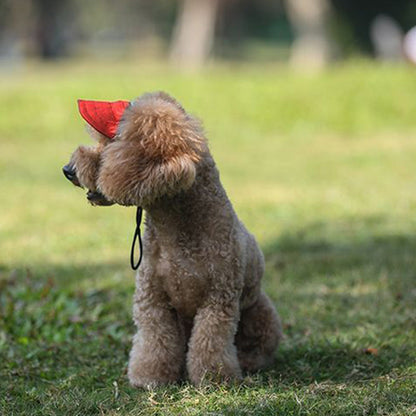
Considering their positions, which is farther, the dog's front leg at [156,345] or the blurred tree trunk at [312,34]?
the blurred tree trunk at [312,34]

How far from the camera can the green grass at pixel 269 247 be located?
167 inches

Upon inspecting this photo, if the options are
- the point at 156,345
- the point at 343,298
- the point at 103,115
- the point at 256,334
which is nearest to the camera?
the point at 103,115

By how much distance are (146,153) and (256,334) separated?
134 cm

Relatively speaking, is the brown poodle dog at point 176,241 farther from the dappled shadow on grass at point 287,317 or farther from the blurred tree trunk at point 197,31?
the blurred tree trunk at point 197,31

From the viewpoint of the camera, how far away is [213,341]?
420cm

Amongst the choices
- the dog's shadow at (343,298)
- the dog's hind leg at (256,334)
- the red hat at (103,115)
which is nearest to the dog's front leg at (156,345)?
the dog's hind leg at (256,334)

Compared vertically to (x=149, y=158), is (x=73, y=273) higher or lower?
lower

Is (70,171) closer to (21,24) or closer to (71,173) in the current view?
(71,173)

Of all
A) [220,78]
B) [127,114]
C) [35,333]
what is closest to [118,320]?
[35,333]

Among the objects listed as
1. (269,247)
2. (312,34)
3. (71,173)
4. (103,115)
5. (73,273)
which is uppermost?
(312,34)

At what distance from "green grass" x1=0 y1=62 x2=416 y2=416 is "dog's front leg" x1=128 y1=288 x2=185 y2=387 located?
12cm

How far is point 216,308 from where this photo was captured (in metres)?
4.21

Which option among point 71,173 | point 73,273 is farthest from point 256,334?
point 73,273

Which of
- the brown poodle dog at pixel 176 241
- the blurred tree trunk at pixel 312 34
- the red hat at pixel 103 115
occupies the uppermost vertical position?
the blurred tree trunk at pixel 312 34
